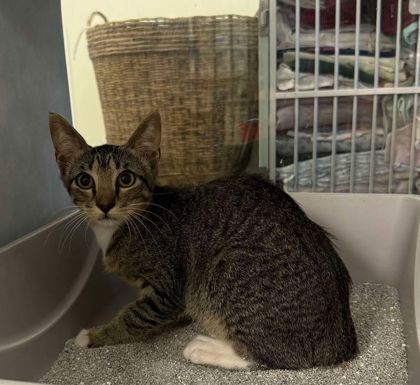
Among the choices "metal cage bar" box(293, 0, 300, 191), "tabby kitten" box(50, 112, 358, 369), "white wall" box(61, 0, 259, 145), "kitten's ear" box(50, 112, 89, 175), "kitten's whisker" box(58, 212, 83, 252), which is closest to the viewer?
"tabby kitten" box(50, 112, 358, 369)

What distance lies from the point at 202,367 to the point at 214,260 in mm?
278

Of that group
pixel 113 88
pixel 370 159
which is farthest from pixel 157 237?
pixel 370 159

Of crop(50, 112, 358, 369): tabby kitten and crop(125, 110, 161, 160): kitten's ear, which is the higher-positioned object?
crop(125, 110, 161, 160): kitten's ear

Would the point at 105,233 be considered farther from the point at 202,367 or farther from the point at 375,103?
the point at 375,103

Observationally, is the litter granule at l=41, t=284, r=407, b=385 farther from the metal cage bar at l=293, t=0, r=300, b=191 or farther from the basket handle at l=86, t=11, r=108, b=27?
the basket handle at l=86, t=11, r=108, b=27

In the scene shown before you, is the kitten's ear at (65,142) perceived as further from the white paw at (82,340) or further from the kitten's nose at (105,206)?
the white paw at (82,340)

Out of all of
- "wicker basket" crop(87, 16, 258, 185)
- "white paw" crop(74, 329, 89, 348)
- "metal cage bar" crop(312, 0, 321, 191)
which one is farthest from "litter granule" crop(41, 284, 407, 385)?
"wicker basket" crop(87, 16, 258, 185)

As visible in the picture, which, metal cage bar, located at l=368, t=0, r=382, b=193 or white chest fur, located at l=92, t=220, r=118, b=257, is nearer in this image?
white chest fur, located at l=92, t=220, r=118, b=257

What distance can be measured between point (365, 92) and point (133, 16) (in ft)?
3.12

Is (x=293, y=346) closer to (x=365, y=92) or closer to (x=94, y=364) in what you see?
(x=94, y=364)

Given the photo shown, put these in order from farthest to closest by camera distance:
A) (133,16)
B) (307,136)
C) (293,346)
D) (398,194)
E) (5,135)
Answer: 1. (133,16)
2. (307,136)
3. (398,194)
4. (5,135)
5. (293,346)

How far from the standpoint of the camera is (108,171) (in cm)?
116

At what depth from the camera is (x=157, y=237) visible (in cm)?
121

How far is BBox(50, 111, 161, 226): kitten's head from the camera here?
3.76ft
